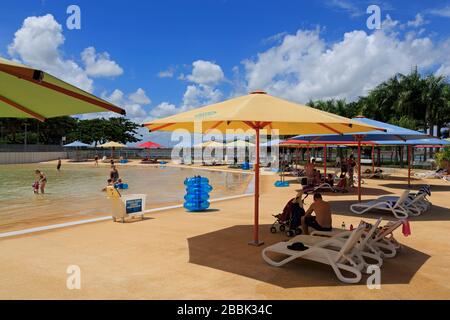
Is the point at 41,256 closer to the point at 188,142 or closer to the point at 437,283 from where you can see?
the point at 437,283

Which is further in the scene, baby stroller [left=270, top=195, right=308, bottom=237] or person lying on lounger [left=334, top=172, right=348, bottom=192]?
person lying on lounger [left=334, top=172, right=348, bottom=192]

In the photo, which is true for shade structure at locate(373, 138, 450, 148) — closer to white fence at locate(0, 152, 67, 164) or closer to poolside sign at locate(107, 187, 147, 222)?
poolside sign at locate(107, 187, 147, 222)

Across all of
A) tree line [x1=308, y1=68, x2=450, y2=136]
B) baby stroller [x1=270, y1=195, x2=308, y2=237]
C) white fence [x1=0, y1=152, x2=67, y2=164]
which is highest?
tree line [x1=308, y1=68, x2=450, y2=136]

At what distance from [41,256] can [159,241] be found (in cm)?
214

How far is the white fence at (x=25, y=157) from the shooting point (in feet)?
167

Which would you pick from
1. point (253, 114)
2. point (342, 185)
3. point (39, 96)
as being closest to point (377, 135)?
point (342, 185)

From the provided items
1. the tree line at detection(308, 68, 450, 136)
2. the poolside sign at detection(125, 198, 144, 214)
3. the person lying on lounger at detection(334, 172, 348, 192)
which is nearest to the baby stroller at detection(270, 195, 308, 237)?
the poolside sign at detection(125, 198, 144, 214)

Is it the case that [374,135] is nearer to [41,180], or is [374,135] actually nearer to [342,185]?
[342,185]

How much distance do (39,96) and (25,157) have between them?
5603 cm

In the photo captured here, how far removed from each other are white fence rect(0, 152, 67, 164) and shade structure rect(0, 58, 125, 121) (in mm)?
53378

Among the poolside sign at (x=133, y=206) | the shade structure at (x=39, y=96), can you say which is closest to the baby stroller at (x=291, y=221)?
the poolside sign at (x=133, y=206)

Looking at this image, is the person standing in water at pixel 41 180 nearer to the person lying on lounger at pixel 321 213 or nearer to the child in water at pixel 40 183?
the child in water at pixel 40 183

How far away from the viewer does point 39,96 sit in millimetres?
3852

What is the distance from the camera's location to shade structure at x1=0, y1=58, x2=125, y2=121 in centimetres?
277
